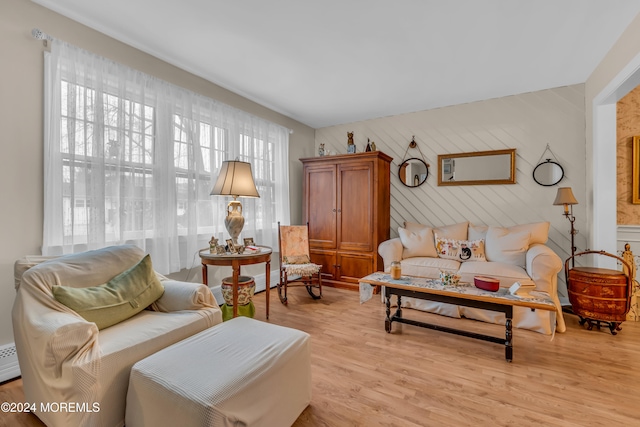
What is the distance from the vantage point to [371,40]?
8.10 ft

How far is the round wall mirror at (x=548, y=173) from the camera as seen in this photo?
341cm

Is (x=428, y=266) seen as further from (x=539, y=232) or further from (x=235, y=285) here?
(x=235, y=285)

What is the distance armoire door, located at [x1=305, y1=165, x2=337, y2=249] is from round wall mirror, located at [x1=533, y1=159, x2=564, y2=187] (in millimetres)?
2543

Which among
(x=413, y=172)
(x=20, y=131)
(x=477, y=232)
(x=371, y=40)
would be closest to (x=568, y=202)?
(x=477, y=232)

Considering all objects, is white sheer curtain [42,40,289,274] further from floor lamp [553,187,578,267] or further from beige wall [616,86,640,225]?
beige wall [616,86,640,225]

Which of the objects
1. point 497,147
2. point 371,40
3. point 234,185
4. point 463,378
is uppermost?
point 371,40

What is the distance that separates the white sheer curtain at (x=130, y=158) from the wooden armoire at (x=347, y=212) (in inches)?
44.7

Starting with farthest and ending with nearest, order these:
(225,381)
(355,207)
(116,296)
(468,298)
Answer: (355,207)
(468,298)
(116,296)
(225,381)

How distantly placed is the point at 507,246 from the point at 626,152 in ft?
5.72

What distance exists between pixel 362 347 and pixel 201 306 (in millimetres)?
1299

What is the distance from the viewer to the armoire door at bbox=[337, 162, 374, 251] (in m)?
3.92

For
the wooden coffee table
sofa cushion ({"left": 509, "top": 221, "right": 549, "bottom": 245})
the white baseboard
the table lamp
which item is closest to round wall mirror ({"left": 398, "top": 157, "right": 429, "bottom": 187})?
sofa cushion ({"left": 509, "top": 221, "right": 549, "bottom": 245})

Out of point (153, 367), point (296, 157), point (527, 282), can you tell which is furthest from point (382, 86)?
point (153, 367)

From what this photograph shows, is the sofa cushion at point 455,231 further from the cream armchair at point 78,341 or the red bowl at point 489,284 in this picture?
the cream armchair at point 78,341
